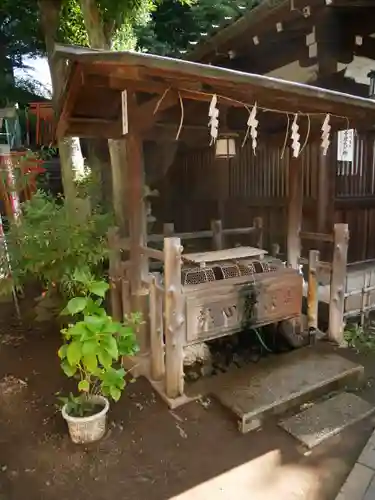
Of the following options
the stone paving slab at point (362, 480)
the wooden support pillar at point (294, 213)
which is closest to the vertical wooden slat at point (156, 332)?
the stone paving slab at point (362, 480)

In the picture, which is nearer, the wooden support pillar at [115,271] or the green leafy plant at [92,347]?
the green leafy plant at [92,347]

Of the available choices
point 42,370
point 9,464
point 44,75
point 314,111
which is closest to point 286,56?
point 314,111

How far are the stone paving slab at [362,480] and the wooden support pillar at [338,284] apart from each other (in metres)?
2.13

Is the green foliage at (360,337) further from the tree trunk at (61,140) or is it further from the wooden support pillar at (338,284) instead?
the tree trunk at (61,140)

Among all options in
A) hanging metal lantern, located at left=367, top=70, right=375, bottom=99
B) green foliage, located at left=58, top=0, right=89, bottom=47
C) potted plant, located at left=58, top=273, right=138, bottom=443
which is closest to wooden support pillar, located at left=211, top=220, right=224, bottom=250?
potted plant, located at left=58, top=273, right=138, bottom=443

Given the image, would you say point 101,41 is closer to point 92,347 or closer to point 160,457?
point 92,347

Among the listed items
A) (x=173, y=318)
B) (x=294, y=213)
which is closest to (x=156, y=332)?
(x=173, y=318)

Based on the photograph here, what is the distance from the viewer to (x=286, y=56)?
6.91m

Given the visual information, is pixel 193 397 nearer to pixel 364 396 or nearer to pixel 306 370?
pixel 306 370

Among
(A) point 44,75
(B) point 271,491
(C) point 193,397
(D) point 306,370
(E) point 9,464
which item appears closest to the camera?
(B) point 271,491

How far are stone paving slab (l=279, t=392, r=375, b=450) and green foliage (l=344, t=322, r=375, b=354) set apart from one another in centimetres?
120

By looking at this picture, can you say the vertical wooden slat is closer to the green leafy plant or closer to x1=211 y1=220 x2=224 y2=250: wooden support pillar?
the green leafy plant

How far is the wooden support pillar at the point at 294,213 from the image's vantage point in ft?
17.9

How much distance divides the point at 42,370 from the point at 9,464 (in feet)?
5.53
